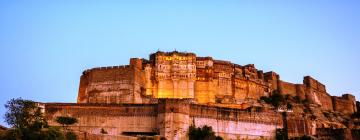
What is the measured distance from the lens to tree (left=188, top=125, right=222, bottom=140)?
157ft

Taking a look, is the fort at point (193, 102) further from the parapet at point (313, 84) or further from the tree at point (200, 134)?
the tree at point (200, 134)

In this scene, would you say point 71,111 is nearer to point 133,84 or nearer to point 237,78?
point 133,84

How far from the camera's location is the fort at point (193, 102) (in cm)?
4962

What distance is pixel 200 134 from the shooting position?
48.2 meters

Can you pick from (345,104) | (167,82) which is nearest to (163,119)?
(167,82)

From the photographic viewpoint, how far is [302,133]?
53938 millimetres

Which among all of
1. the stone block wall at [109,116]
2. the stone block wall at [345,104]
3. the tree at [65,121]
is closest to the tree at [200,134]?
the stone block wall at [109,116]

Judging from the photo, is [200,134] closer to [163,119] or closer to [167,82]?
[163,119]

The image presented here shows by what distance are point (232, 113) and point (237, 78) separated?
16.0 metres

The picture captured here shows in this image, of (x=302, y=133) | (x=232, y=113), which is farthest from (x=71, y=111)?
(x=302, y=133)

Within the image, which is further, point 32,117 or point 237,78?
point 237,78

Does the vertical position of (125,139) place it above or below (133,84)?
below

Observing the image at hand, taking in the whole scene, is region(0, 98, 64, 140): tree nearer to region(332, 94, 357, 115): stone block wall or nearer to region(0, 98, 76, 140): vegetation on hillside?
region(0, 98, 76, 140): vegetation on hillside

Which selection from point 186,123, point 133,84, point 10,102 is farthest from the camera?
point 133,84
